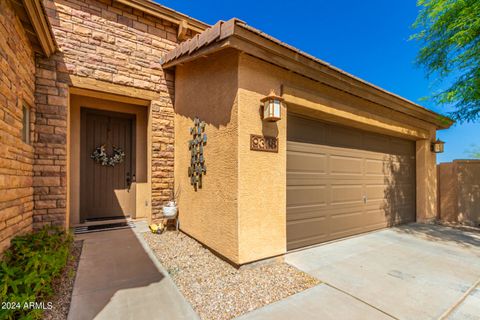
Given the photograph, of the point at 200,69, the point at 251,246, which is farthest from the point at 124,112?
the point at 251,246

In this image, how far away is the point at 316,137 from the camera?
4082 millimetres

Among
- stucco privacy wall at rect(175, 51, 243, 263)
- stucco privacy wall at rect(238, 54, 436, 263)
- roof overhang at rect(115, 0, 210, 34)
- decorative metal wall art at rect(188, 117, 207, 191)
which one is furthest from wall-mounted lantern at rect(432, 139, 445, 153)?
roof overhang at rect(115, 0, 210, 34)

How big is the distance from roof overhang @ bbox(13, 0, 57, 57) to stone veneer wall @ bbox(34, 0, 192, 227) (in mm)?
298

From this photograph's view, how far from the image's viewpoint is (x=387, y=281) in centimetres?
279

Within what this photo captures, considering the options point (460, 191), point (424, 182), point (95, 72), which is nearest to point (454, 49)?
point (424, 182)

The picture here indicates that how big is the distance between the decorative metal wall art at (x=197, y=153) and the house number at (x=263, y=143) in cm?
98

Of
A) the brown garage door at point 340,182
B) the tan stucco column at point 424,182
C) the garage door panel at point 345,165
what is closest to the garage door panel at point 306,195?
the brown garage door at point 340,182

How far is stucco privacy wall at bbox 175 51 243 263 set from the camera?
3.13 metres

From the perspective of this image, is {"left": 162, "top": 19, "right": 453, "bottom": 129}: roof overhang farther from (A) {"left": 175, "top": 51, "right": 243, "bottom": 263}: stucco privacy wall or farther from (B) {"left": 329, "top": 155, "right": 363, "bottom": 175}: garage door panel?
(B) {"left": 329, "top": 155, "right": 363, "bottom": 175}: garage door panel

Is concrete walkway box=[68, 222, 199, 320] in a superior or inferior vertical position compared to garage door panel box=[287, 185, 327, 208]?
inferior

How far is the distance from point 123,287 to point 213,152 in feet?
6.89

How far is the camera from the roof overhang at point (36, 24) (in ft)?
8.96

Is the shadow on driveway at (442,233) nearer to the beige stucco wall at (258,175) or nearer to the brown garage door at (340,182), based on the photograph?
the brown garage door at (340,182)

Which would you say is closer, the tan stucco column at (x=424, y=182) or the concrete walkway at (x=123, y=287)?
the concrete walkway at (x=123, y=287)
